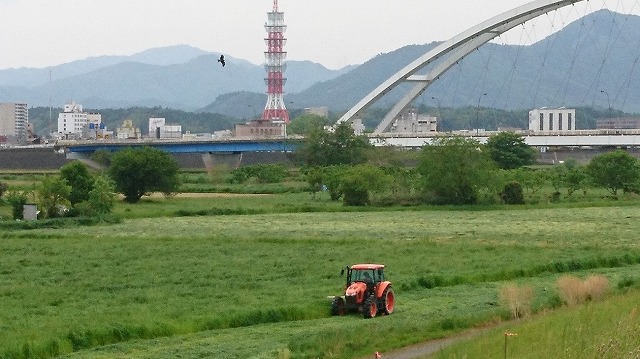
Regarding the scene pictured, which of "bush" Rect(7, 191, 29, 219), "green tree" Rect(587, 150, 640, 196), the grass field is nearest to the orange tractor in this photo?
the grass field

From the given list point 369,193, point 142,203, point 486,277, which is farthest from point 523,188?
point 486,277

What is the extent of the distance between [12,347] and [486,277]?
503 inches

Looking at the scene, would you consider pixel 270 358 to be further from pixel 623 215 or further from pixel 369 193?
pixel 369 193

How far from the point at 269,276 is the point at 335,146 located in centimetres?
7299

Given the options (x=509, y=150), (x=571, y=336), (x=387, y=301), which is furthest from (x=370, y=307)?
(x=509, y=150)

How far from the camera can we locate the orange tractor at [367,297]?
21.1 metres

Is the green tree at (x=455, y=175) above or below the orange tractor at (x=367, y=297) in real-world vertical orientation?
above

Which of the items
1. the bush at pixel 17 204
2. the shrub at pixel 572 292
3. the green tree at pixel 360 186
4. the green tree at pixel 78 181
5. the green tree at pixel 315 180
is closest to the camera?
the shrub at pixel 572 292

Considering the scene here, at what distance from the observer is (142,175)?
6488cm

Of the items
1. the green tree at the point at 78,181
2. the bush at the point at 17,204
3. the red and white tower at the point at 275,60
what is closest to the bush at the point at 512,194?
the green tree at the point at 78,181

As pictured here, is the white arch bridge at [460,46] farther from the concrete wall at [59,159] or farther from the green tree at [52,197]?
the green tree at [52,197]

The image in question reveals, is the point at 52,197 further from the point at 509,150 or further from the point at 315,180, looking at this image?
the point at 509,150

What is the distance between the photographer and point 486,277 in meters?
26.9

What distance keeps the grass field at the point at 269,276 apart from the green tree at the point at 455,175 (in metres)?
9.58
